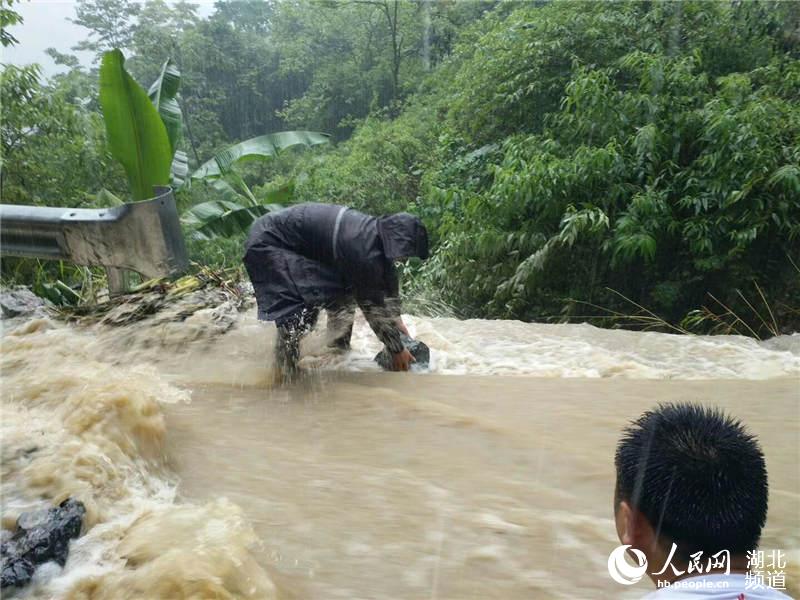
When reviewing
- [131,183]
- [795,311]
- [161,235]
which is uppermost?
[131,183]

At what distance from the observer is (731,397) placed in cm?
379

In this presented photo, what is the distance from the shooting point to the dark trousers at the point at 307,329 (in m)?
4.10

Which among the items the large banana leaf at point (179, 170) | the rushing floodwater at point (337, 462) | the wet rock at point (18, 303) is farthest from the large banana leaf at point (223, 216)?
the rushing floodwater at point (337, 462)

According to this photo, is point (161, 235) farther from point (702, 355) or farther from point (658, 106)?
point (658, 106)

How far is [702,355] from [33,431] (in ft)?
14.0

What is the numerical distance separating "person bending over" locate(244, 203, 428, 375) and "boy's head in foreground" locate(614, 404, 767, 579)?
2.60 meters

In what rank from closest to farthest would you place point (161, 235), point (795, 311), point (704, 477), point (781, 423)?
1. point (704, 477)
2. point (781, 423)
3. point (161, 235)
4. point (795, 311)

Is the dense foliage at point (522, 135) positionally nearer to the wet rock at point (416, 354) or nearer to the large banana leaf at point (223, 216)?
the large banana leaf at point (223, 216)

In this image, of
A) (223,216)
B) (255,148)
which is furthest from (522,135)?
(223,216)

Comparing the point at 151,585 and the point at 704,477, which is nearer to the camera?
the point at 704,477

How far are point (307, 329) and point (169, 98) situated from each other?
14.6 feet

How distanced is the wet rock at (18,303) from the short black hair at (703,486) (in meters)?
5.23

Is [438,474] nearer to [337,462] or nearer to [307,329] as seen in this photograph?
[337,462]

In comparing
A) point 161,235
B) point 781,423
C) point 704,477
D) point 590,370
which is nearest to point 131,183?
point 161,235
